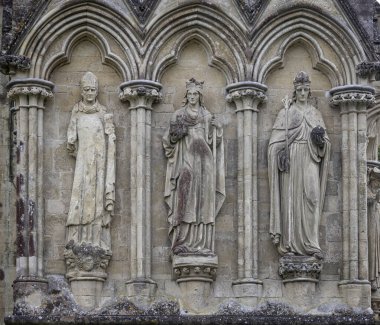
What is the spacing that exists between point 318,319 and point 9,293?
4.70 meters

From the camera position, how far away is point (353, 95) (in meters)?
27.7

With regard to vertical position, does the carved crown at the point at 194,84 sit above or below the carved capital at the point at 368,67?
below

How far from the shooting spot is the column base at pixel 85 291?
89.1ft

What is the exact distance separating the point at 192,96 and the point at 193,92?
6 centimetres

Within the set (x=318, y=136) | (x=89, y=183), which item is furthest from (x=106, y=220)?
(x=318, y=136)

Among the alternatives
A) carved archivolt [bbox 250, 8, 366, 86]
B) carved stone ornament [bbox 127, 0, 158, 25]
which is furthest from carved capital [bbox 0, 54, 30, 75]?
carved archivolt [bbox 250, 8, 366, 86]

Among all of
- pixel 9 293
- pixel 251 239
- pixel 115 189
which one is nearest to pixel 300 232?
pixel 251 239

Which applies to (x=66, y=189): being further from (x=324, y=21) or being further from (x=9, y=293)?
(x=324, y=21)

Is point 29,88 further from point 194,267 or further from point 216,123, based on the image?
point 194,267

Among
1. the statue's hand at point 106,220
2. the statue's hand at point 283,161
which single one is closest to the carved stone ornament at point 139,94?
the statue's hand at point 106,220

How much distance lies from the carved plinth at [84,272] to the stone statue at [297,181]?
2.60 m

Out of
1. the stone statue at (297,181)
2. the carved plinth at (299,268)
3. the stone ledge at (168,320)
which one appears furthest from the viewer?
the stone statue at (297,181)

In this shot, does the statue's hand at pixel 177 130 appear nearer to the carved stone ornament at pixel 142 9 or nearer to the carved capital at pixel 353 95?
the carved stone ornament at pixel 142 9

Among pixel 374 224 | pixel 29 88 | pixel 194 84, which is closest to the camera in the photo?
pixel 29 88
